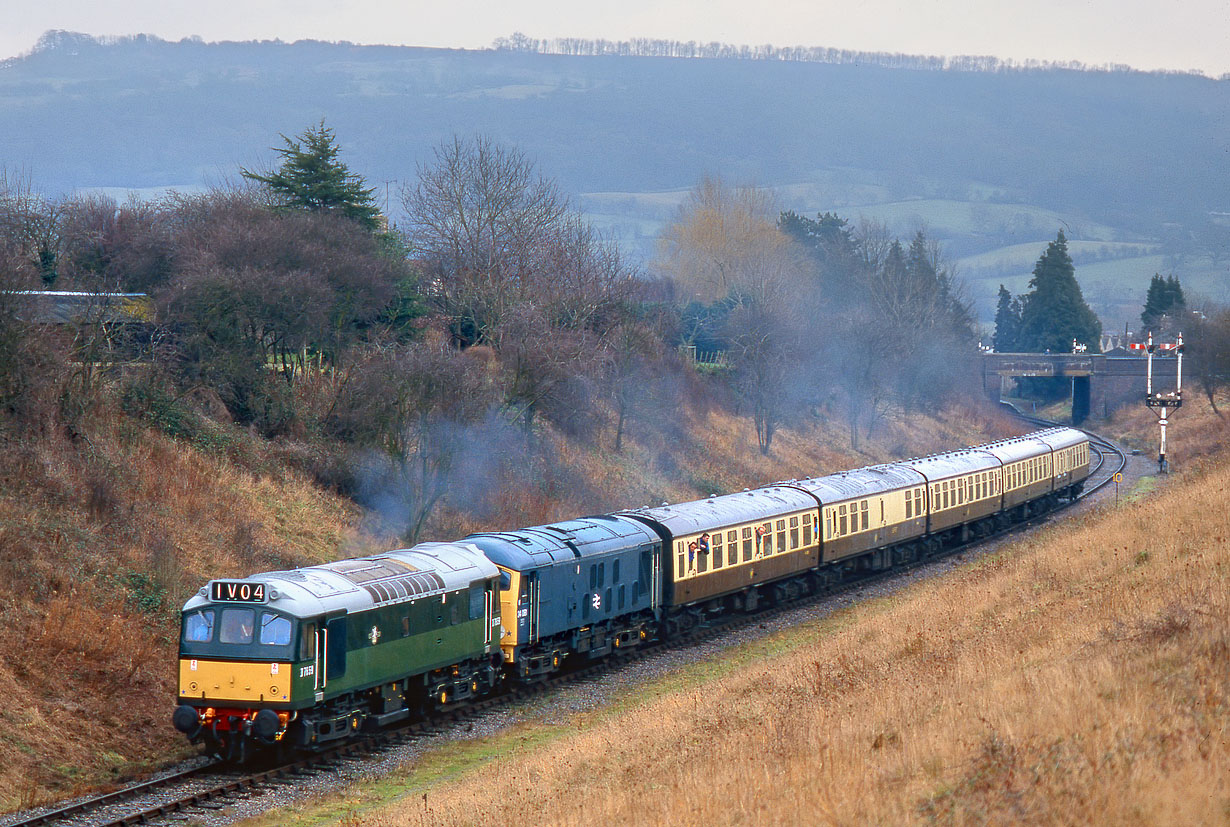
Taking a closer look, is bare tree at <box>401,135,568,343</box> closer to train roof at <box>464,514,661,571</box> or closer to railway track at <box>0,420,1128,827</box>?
train roof at <box>464,514,661,571</box>

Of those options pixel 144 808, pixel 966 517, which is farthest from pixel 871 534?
pixel 144 808

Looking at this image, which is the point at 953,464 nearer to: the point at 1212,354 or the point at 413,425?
the point at 413,425

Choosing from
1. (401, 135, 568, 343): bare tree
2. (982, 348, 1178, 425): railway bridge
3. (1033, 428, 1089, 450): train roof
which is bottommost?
(982, 348, 1178, 425): railway bridge

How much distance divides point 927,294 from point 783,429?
1350 inches

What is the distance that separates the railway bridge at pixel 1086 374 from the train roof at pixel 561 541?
77335 millimetres

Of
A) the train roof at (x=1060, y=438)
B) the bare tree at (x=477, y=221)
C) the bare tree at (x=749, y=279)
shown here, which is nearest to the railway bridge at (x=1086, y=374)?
the bare tree at (x=749, y=279)

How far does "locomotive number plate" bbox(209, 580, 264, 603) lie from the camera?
18889 millimetres

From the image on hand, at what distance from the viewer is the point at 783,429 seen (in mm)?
68750

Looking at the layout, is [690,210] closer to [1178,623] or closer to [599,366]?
Answer: [599,366]

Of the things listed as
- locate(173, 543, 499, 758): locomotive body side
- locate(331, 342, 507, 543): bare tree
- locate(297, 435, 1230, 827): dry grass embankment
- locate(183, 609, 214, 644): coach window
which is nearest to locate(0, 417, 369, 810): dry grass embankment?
locate(331, 342, 507, 543): bare tree

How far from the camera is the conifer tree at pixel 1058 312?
12288 centimetres

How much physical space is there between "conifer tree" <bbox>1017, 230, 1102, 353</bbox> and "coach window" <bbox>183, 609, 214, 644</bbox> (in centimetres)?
11520

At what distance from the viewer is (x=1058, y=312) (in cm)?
12338

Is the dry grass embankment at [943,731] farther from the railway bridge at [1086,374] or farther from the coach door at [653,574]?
the railway bridge at [1086,374]
